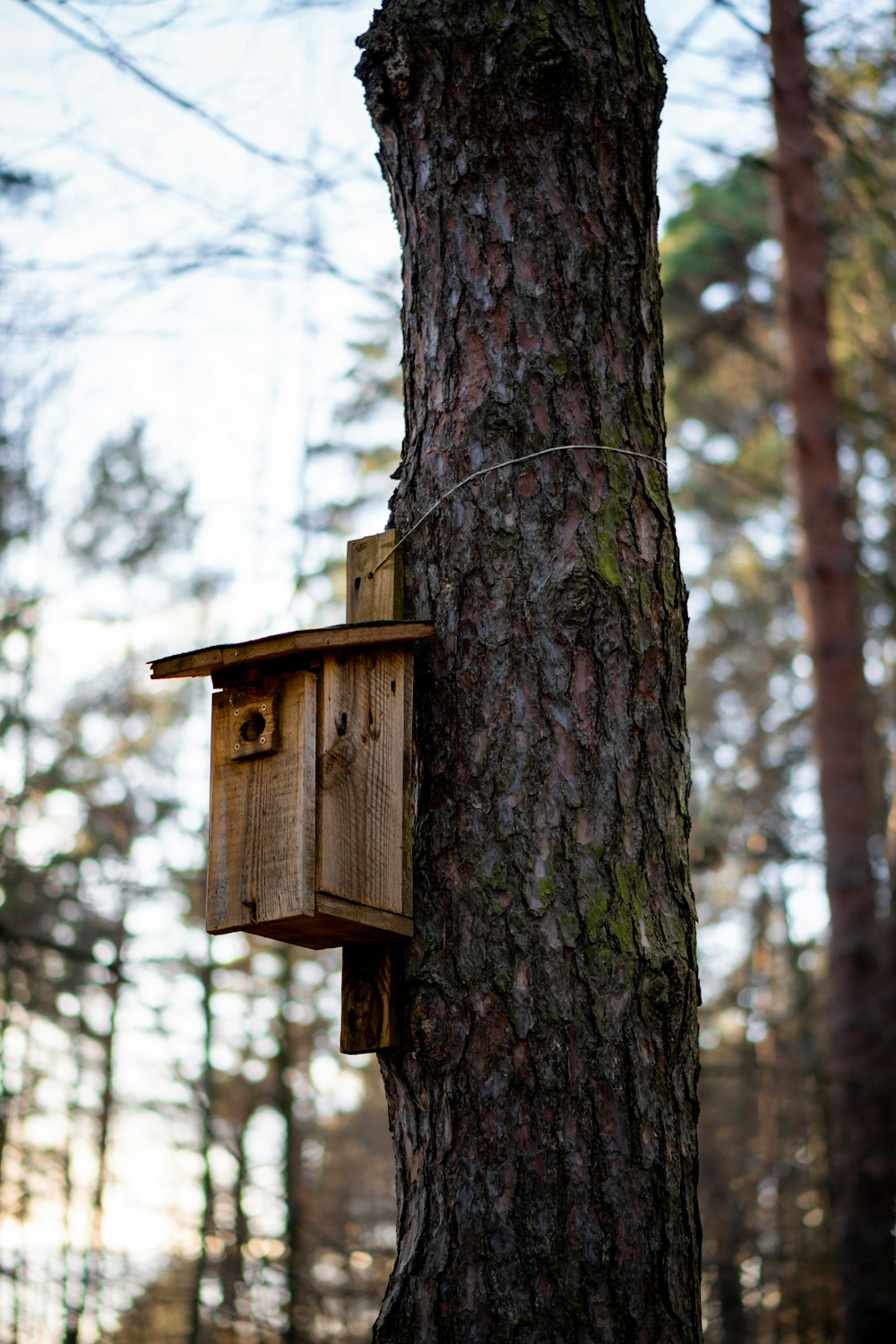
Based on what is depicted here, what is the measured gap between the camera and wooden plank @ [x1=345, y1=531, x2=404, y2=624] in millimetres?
2480

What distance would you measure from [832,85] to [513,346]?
7865mm

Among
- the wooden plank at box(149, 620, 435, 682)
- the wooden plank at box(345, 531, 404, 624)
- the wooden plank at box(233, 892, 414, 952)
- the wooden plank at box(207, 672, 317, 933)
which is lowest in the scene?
the wooden plank at box(233, 892, 414, 952)

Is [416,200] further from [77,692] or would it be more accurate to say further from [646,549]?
[77,692]

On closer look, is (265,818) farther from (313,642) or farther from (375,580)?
(375,580)

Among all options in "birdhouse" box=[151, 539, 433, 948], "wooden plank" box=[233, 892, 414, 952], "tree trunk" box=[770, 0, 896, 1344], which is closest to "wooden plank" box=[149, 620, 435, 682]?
"birdhouse" box=[151, 539, 433, 948]

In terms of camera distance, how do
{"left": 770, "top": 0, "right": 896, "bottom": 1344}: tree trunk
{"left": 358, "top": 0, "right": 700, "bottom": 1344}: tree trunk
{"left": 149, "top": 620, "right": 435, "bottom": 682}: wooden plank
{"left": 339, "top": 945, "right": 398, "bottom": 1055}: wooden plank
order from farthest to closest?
1. {"left": 770, "top": 0, "right": 896, "bottom": 1344}: tree trunk
2. {"left": 149, "top": 620, "right": 435, "bottom": 682}: wooden plank
3. {"left": 339, "top": 945, "right": 398, "bottom": 1055}: wooden plank
4. {"left": 358, "top": 0, "right": 700, "bottom": 1344}: tree trunk

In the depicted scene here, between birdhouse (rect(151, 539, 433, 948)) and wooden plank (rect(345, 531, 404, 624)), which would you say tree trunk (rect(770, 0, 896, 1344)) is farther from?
birdhouse (rect(151, 539, 433, 948))

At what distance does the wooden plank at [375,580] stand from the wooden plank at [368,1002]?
0.62 meters

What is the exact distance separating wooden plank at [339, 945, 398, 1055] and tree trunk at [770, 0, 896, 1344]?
5.79 meters

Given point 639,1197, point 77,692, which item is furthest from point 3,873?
point 639,1197

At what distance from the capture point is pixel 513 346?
246 cm

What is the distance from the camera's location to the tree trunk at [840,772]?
24.5 ft

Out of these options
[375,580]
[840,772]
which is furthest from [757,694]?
[375,580]

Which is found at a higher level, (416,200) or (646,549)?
(416,200)
